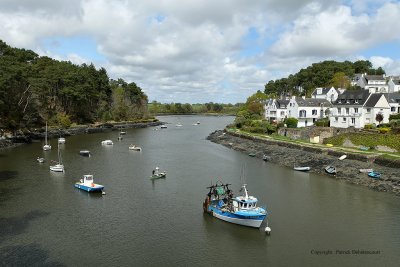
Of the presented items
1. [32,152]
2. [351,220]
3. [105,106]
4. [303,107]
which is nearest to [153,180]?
[351,220]

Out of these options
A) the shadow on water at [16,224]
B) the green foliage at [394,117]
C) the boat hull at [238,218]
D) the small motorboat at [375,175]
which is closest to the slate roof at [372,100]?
the green foliage at [394,117]

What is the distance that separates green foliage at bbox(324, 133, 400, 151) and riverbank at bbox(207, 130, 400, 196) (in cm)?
665

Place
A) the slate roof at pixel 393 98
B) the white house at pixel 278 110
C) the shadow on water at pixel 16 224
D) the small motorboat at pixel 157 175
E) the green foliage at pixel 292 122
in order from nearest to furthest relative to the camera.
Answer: the shadow on water at pixel 16 224, the small motorboat at pixel 157 175, the slate roof at pixel 393 98, the green foliage at pixel 292 122, the white house at pixel 278 110

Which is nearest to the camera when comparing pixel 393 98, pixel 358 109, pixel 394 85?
pixel 358 109

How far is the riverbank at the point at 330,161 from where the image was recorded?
49750 mm

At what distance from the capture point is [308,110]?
9712 cm

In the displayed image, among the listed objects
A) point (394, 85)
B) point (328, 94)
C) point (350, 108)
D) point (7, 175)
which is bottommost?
point (7, 175)

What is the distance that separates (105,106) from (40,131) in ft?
185

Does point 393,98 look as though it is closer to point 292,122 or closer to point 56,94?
point 292,122

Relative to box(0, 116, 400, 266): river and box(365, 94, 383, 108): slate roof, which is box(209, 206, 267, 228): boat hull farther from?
box(365, 94, 383, 108): slate roof

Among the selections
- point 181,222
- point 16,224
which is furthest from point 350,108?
point 16,224

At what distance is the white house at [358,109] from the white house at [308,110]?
37.6 ft

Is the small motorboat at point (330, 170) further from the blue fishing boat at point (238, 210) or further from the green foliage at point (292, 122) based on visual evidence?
the green foliage at point (292, 122)

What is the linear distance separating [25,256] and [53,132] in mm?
94999
